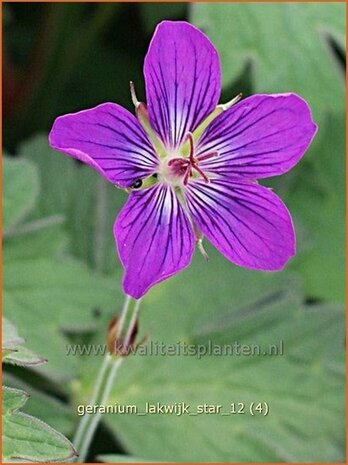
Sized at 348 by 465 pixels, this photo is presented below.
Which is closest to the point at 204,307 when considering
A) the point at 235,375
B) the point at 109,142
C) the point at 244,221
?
the point at 235,375

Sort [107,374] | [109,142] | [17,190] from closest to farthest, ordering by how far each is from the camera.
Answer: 1. [109,142]
2. [107,374]
3. [17,190]

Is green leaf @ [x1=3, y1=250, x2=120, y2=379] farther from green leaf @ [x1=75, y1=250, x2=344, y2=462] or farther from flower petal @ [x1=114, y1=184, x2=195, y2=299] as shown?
flower petal @ [x1=114, y1=184, x2=195, y2=299]

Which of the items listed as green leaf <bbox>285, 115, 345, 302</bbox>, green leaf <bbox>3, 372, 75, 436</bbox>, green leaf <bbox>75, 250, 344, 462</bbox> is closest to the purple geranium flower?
green leaf <bbox>3, 372, 75, 436</bbox>

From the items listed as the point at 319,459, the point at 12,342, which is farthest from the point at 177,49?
the point at 319,459

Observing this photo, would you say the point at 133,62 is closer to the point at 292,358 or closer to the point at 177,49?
the point at 292,358

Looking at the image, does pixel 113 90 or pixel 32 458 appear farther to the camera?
pixel 113 90

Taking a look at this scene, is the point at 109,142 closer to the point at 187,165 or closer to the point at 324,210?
the point at 187,165
